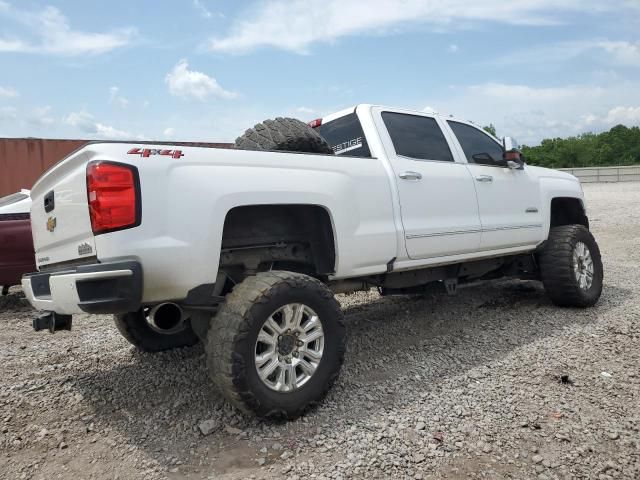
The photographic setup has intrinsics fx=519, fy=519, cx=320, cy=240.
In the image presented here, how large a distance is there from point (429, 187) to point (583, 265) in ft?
8.10

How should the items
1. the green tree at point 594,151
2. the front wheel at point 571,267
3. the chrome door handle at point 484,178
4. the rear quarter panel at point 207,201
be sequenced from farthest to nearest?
the green tree at point 594,151
the front wheel at point 571,267
the chrome door handle at point 484,178
the rear quarter panel at point 207,201

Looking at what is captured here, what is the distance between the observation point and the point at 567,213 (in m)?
6.14

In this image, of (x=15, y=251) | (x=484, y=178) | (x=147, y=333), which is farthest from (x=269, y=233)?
(x=15, y=251)

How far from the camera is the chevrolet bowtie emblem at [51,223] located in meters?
3.25

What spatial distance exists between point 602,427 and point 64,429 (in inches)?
121

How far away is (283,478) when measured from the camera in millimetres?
2475

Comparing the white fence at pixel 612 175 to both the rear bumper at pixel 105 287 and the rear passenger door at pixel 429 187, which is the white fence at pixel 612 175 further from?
the rear bumper at pixel 105 287

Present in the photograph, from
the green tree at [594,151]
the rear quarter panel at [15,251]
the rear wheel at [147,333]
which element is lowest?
the rear wheel at [147,333]

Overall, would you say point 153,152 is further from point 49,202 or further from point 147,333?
point 147,333

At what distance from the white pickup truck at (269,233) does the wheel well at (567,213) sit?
131cm

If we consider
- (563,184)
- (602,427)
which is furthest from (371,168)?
(563,184)

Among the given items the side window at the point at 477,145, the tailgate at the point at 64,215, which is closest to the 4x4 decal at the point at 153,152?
the tailgate at the point at 64,215

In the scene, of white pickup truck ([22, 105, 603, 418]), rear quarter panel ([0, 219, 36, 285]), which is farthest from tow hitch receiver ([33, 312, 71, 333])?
rear quarter panel ([0, 219, 36, 285])

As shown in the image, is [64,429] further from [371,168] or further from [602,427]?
[602,427]
